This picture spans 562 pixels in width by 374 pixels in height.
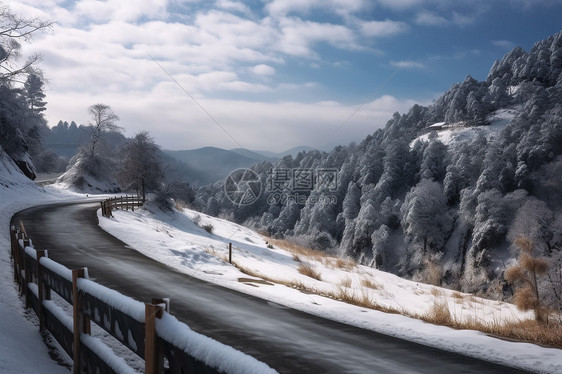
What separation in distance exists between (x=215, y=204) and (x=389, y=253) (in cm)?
7267

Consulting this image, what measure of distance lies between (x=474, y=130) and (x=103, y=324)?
123 metres

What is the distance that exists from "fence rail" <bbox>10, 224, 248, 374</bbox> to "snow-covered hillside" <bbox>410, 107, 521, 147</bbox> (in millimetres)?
108510

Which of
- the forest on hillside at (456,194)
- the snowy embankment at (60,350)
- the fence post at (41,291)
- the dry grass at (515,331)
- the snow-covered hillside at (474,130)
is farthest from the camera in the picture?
the snow-covered hillside at (474,130)

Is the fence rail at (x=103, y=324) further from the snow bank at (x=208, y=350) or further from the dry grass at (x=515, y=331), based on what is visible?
the dry grass at (x=515, y=331)

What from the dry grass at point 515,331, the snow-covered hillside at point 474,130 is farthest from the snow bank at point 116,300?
the snow-covered hillside at point 474,130

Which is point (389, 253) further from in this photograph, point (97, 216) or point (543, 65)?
point (543, 65)

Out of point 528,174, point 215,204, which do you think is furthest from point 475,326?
point 215,204

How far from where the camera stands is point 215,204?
136750 millimetres

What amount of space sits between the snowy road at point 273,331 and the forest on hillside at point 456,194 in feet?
79.3

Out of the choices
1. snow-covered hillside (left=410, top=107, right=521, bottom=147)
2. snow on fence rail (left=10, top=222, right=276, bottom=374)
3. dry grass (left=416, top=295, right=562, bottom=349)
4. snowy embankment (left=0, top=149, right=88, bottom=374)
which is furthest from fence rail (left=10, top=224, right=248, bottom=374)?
snow-covered hillside (left=410, top=107, right=521, bottom=147)

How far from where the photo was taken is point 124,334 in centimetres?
316

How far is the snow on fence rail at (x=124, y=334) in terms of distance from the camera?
2067mm

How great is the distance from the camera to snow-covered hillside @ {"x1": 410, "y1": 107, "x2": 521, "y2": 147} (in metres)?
106

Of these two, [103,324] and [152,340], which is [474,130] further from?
[152,340]
